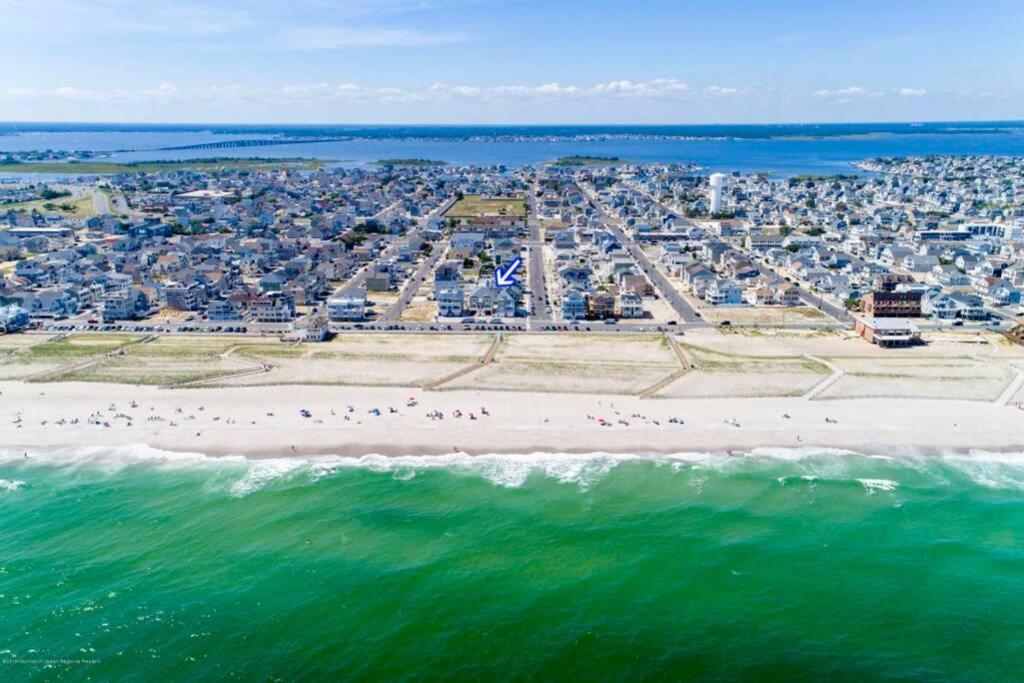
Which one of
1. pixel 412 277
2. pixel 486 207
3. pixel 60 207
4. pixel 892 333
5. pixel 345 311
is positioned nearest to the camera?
pixel 892 333

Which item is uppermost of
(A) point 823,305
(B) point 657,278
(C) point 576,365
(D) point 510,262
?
(D) point 510,262

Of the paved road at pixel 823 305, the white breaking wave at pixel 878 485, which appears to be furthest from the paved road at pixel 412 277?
the white breaking wave at pixel 878 485

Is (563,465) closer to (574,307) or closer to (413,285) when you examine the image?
(574,307)

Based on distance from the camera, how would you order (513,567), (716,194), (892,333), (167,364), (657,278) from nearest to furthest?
(513,567) < (167,364) < (892,333) < (657,278) < (716,194)

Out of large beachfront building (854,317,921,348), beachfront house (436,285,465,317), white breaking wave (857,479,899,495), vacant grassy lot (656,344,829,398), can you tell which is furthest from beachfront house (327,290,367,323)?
large beachfront building (854,317,921,348)

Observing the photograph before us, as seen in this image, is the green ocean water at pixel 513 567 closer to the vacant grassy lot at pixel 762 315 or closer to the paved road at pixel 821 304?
the vacant grassy lot at pixel 762 315

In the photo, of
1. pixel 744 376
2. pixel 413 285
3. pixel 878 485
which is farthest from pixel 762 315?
pixel 413 285

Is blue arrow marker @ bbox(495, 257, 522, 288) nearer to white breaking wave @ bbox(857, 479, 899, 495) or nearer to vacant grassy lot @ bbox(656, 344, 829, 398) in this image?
vacant grassy lot @ bbox(656, 344, 829, 398)
